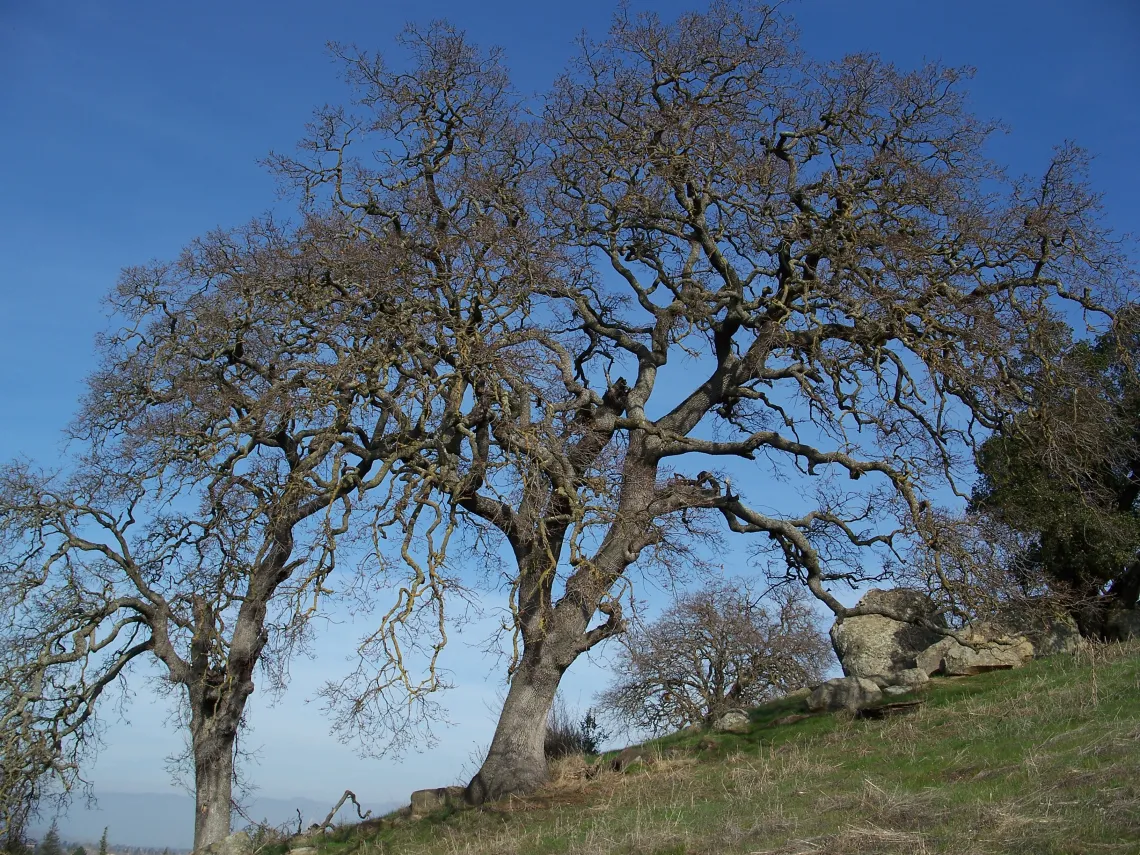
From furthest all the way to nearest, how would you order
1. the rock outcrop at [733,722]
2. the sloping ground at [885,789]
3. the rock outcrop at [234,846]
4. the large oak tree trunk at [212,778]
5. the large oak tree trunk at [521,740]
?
the rock outcrop at [733,722]
the large oak tree trunk at [212,778]
the large oak tree trunk at [521,740]
the rock outcrop at [234,846]
the sloping ground at [885,789]

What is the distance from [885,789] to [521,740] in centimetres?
611

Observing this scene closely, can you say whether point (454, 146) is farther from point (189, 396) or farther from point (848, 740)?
point (848, 740)

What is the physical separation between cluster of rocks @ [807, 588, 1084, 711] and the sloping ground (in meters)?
0.69

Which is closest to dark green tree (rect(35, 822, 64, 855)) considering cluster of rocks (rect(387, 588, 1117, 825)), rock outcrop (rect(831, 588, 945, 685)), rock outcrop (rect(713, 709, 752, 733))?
cluster of rocks (rect(387, 588, 1117, 825))

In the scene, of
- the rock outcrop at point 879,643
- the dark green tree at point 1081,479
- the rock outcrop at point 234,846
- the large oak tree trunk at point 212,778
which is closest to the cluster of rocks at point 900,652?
the rock outcrop at point 879,643

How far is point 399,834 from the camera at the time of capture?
13633 millimetres

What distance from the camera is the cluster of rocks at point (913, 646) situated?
15070mm

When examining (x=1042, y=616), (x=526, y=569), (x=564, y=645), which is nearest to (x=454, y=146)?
(x=526, y=569)

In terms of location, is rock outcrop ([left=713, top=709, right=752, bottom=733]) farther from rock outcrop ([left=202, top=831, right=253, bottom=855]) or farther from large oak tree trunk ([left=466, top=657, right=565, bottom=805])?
rock outcrop ([left=202, top=831, right=253, bottom=855])

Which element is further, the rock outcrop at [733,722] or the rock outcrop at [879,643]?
the rock outcrop at [879,643]

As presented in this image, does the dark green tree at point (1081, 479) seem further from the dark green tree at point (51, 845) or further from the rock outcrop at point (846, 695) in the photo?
the dark green tree at point (51, 845)

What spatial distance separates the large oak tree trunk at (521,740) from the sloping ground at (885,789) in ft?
1.55

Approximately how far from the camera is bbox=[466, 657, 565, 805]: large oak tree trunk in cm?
1435

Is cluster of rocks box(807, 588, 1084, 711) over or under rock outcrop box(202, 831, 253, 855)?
over
